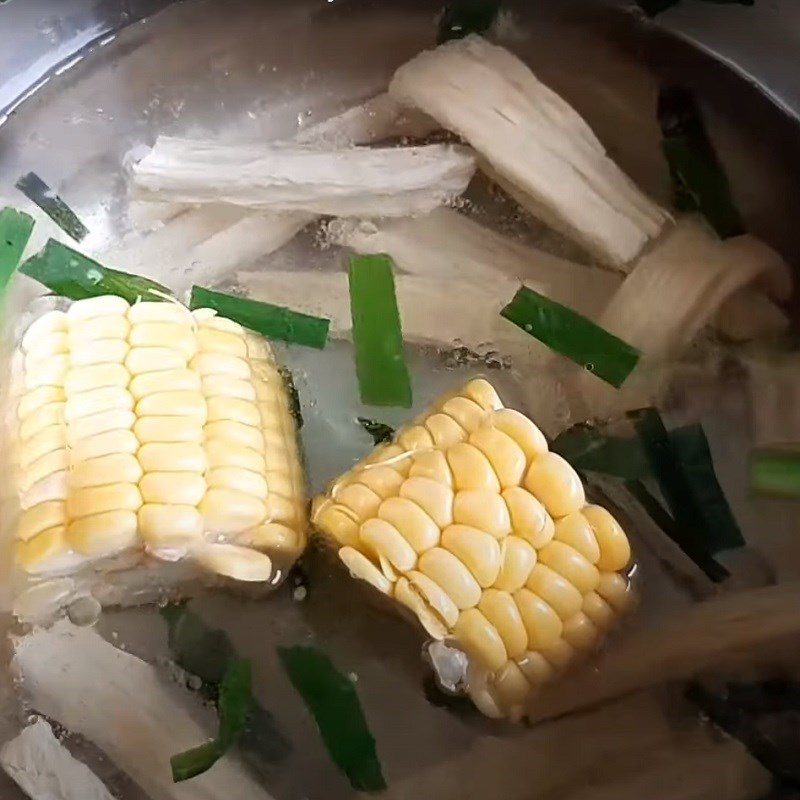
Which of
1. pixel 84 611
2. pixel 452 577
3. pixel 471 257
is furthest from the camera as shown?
pixel 471 257

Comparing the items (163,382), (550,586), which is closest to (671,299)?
(550,586)

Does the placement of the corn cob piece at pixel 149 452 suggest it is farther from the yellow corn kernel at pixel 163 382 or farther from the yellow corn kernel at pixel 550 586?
the yellow corn kernel at pixel 550 586

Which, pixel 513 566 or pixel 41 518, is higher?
pixel 41 518

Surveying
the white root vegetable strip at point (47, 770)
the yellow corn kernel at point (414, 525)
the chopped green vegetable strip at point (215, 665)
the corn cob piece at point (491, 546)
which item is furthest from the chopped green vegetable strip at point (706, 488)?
the white root vegetable strip at point (47, 770)

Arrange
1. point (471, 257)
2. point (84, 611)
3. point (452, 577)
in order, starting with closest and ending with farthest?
point (452, 577), point (84, 611), point (471, 257)

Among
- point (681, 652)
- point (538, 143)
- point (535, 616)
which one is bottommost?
point (681, 652)

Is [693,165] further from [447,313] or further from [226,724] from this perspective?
[226,724]

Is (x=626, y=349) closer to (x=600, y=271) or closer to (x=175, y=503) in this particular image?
(x=600, y=271)
